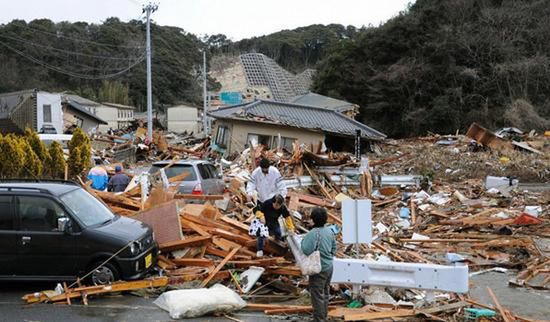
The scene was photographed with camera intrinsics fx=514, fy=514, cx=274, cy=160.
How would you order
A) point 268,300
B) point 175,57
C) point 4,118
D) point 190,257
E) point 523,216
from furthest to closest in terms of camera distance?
point 175,57 → point 4,118 → point 523,216 → point 190,257 → point 268,300

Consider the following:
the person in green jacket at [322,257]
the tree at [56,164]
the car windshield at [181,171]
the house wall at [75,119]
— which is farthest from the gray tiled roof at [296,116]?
the house wall at [75,119]

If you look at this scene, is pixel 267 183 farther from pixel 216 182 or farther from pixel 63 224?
pixel 216 182

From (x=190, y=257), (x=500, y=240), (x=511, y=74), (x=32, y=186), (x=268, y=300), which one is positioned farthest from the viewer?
(x=511, y=74)

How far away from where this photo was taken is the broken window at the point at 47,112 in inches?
1459

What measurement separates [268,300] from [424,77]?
4349 centimetres

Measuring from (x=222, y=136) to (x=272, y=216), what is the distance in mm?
22909

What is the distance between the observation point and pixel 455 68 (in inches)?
1807

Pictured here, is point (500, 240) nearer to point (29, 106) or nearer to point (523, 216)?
point (523, 216)

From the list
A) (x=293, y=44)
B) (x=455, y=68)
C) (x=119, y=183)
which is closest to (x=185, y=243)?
(x=119, y=183)

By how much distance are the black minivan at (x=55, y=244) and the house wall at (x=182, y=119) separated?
65128 millimetres

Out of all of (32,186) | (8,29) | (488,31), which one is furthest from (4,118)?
(8,29)

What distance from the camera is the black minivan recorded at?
7719 mm

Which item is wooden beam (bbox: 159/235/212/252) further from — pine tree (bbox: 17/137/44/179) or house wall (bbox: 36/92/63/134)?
house wall (bbox: 36/92/63/134)

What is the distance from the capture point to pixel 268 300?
297 inches
